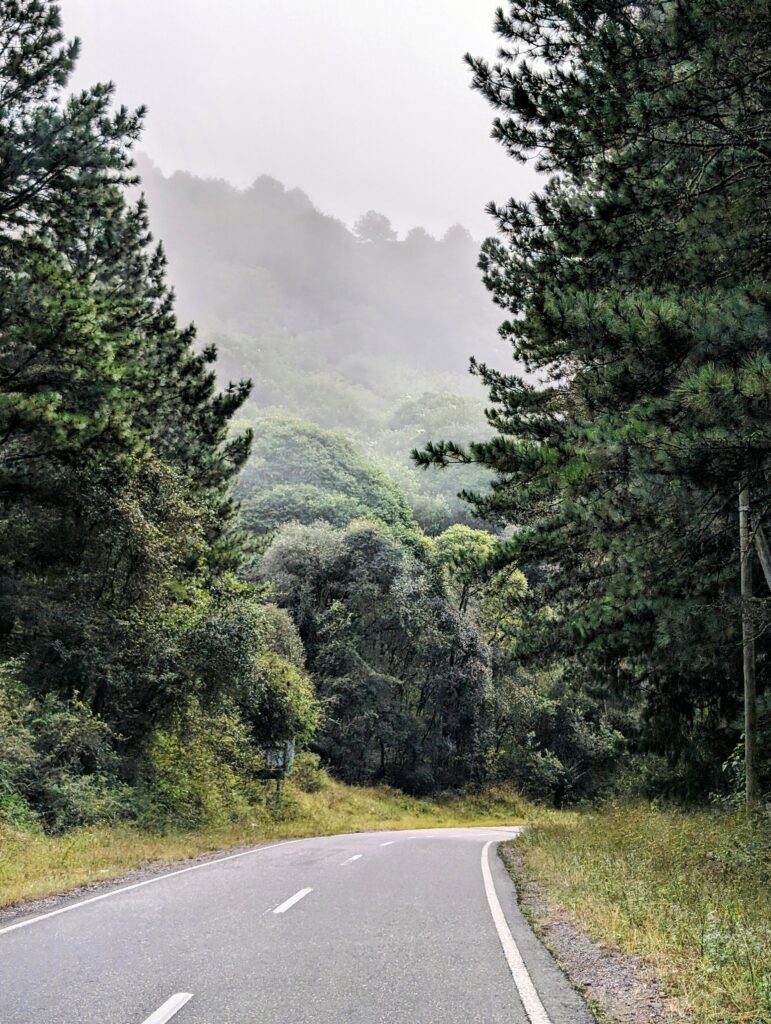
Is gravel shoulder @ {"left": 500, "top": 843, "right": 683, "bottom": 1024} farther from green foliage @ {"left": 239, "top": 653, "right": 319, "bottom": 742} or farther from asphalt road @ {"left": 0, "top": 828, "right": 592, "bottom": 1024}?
green foliage @ {"left": 239, "top": 653, "right": 319, "bottom": 742}

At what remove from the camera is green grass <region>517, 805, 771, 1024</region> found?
4742mm

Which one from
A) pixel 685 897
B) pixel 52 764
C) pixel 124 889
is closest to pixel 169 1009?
pixel 685 897

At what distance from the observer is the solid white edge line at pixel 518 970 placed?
4746 millimetres

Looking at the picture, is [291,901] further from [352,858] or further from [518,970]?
[352,858]

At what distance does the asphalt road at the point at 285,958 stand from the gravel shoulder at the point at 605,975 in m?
0.14

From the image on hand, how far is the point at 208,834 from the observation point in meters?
18.7

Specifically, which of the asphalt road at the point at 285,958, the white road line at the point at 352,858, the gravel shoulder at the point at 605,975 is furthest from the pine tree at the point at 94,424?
the gravel shoulder at the point at 605,975

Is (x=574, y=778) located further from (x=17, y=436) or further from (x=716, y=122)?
(x=716, y=122)

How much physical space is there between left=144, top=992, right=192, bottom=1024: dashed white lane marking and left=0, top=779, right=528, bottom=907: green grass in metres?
5.54

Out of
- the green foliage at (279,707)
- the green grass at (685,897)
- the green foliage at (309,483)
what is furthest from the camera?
the green foliage at (309,483)

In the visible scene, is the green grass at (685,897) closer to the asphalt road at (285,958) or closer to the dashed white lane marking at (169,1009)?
the asphalt road at (285,958)

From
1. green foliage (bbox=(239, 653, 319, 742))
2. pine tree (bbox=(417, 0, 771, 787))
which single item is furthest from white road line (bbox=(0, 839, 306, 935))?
green foliage (bbox=(239, 653, 319, 742))

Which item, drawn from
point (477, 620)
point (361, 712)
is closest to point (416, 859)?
point (361, 712)

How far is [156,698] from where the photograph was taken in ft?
64.1
